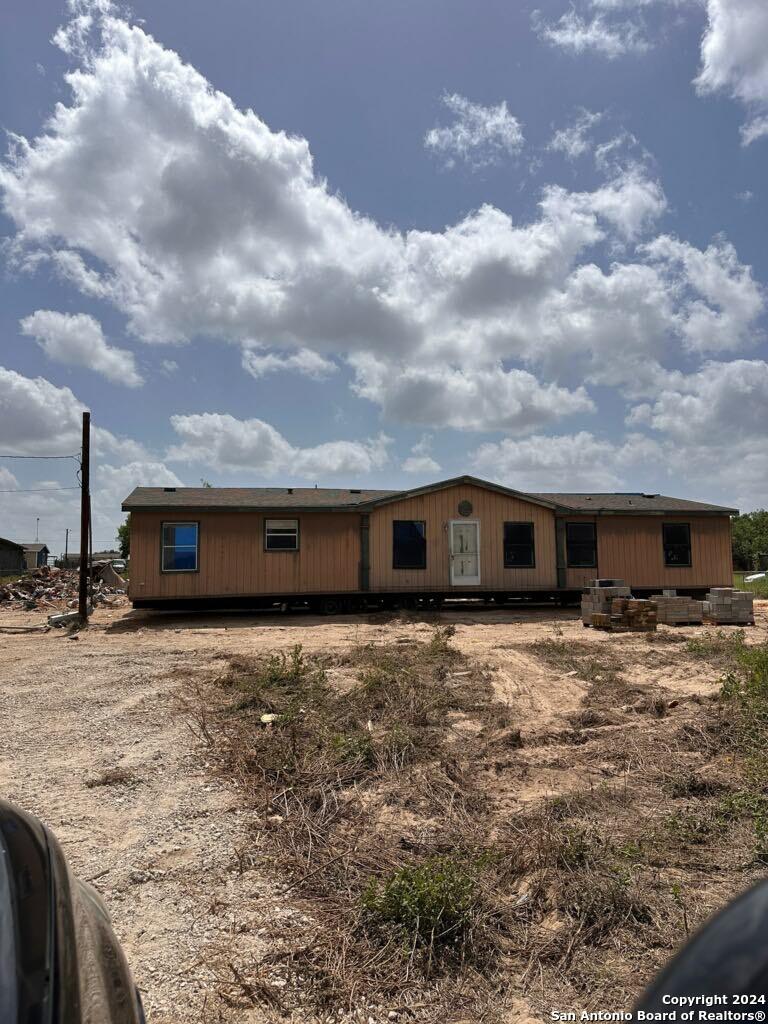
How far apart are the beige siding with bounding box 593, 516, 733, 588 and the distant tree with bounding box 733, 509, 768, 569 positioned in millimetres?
39865

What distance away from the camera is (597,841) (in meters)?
3.80

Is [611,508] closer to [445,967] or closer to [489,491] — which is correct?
[489,491]

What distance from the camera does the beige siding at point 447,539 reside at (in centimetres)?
1845

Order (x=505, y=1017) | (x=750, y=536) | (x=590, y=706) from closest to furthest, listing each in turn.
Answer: (x=505, y=1017) < (x=590, y=706) < (x=750, y=536)

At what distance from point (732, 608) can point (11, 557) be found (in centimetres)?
5635

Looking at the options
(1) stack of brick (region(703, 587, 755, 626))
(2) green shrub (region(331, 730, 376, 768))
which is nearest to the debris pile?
(2) green shrub (region(331, 730, 376, 768))

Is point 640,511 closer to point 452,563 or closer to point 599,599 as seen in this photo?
point 599,599

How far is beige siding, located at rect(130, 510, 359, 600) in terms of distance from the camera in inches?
672

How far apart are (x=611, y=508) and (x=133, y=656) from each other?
48.6ft

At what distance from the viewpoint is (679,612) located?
1566cm

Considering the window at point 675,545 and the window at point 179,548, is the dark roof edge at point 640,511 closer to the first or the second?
the window at point 675,545

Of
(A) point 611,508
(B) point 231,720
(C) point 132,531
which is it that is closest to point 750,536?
(A) point 611,508

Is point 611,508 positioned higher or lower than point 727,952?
higher

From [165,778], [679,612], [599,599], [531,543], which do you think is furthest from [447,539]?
[165,778]
